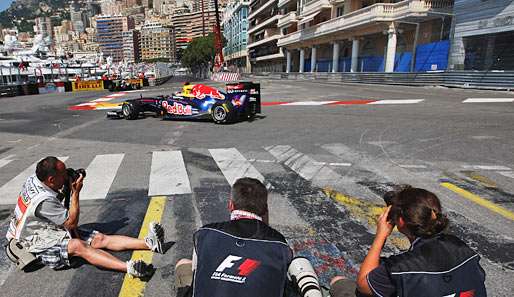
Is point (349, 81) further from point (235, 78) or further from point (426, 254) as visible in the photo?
point (426, 254)

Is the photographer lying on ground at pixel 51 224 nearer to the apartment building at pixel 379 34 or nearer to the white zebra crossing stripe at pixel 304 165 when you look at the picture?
the white zebra crossing stripe at pixel 304 165

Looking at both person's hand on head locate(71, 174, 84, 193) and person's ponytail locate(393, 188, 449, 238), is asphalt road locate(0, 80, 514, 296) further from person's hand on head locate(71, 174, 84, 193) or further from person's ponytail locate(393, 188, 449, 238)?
person's ponytail locate(393, 188, 449, 238)

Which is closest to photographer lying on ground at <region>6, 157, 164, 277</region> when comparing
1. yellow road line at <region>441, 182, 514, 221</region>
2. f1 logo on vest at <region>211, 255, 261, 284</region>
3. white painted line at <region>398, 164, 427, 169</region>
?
f1 logo on vest at <region>211, 255, 261, 284</region>

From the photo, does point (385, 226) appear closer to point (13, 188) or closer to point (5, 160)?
point (13, 188)

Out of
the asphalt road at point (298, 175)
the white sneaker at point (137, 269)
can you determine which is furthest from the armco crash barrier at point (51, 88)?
the white sneaker at point (137, 269)

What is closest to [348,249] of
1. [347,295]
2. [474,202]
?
[347,295]

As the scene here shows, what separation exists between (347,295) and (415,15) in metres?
30.0

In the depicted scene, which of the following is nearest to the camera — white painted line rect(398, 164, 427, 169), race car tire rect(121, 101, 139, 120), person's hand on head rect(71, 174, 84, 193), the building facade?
person's hand on head rect(71, 174, 84, 193)

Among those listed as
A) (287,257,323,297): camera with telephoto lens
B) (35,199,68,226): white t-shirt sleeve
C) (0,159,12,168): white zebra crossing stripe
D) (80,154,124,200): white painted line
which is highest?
(35,199,68,226): white t-shirt sleeve

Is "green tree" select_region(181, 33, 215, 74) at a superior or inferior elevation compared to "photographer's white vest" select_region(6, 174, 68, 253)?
superior

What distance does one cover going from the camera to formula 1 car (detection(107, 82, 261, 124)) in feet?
34.4

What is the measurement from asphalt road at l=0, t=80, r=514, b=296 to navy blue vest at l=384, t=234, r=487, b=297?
1139mm

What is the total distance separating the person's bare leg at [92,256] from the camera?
298cm

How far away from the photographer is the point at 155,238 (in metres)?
3.21
